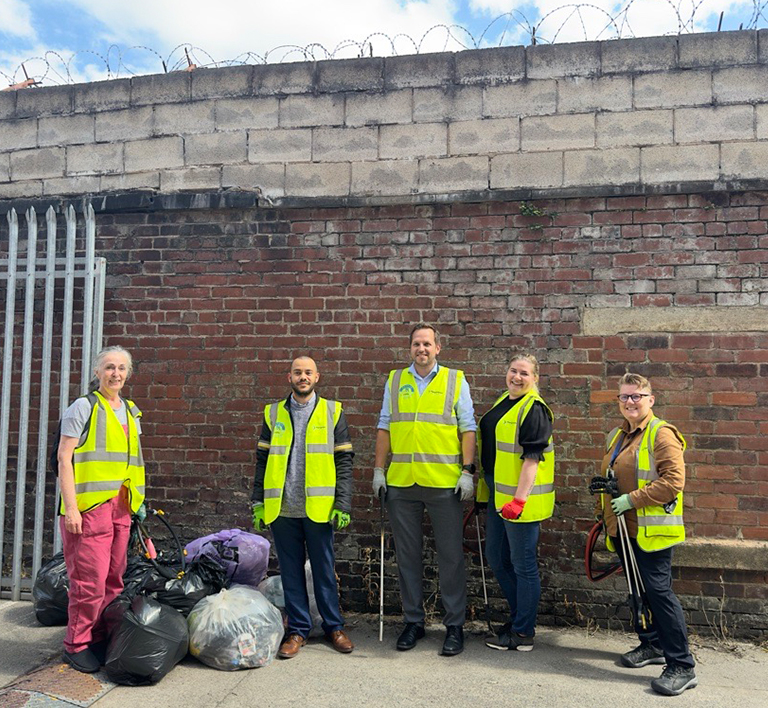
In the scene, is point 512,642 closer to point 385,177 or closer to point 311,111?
point 385,177

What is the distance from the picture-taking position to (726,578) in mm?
4844

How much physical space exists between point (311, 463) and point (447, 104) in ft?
9.18

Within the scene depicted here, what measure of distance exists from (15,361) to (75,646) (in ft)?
8.59

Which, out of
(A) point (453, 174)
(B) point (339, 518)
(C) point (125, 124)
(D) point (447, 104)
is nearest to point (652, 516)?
(B) point (339, 518)

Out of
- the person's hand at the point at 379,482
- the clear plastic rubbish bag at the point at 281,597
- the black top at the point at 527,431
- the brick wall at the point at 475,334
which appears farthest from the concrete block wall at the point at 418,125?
the clear plastic rubbish bag at the point at 281,597

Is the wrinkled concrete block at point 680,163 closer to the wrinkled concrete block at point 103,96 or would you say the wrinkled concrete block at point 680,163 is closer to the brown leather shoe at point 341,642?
the brown leather shoe at point 341,642

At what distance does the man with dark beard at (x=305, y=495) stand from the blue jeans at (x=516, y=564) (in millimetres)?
951

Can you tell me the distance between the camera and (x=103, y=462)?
4.27 metres

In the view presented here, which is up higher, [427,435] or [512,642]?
[427,435]

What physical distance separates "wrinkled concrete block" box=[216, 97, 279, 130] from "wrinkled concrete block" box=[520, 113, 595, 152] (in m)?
1.90

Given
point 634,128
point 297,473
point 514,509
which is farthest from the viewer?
point 634,128

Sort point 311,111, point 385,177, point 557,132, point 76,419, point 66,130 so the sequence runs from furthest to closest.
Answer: point 66,130
point 311,111
point 385,177
point 557,132
point 76,419

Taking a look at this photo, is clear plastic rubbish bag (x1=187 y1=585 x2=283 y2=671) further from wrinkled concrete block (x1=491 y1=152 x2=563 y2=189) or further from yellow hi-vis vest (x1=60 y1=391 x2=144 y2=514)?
wrinkled concrete block (x1=491 y1=152 x2=563 y2=189)

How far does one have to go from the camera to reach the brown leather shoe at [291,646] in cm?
440
